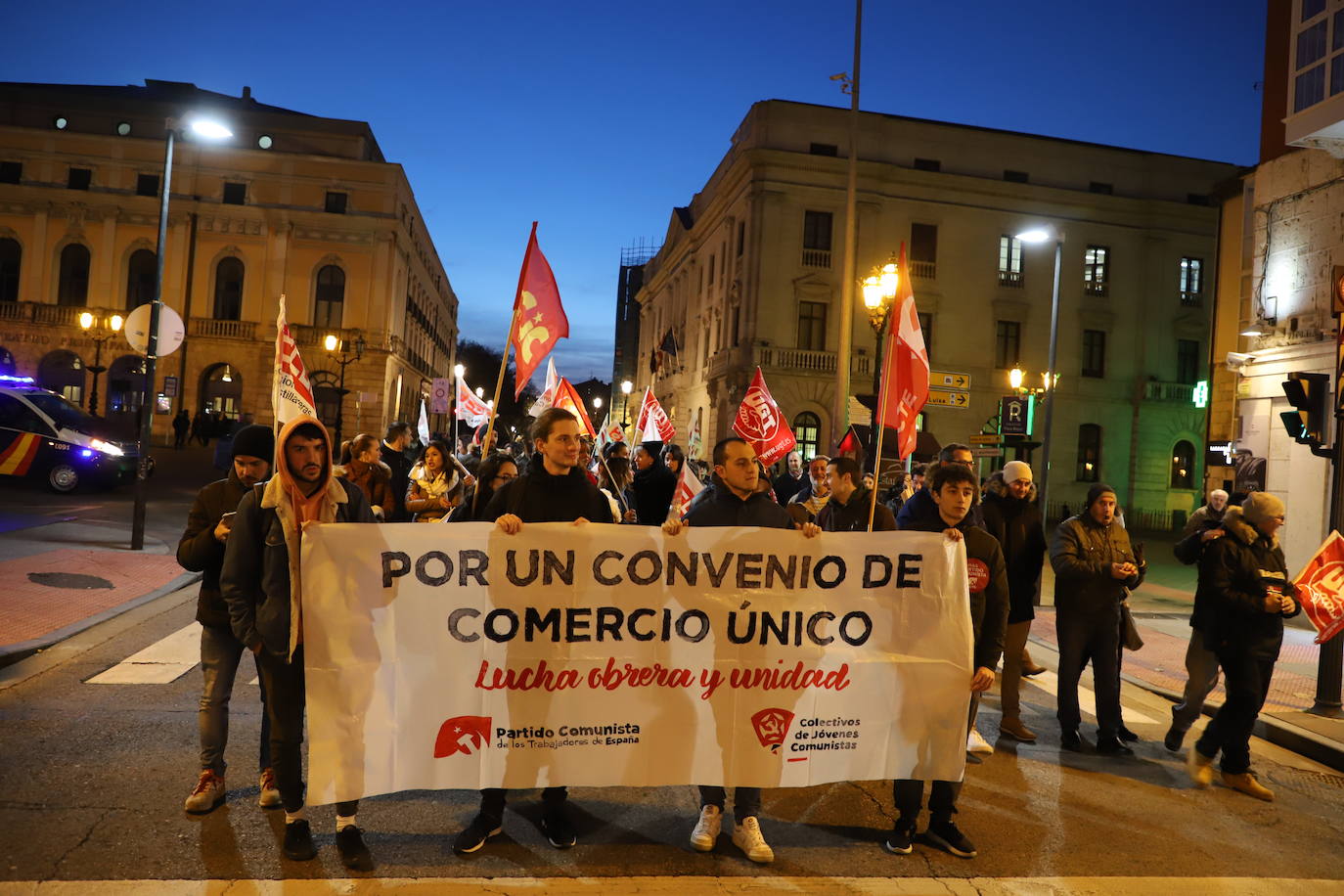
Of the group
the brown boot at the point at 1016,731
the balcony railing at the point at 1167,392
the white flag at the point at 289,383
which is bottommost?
the brown boot at the point at 1016,731

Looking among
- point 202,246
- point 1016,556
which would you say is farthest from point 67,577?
point 202,246

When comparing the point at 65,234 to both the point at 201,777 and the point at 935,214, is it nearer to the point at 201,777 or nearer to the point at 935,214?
the point at 935,214

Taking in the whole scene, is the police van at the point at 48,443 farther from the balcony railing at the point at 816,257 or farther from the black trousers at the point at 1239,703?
the balcony railing at the point at 816,257

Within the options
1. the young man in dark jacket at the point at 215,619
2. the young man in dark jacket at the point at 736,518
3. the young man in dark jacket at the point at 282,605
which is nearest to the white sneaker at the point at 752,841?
the young man in dark jacket at the point at 736,518

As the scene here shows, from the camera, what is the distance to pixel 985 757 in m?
6.20

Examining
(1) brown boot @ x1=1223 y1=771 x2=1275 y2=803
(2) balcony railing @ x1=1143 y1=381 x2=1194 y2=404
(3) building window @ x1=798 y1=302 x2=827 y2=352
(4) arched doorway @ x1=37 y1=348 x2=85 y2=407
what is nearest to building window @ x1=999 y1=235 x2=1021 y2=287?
(2) balcony railing @ x1=1143 y1=381 x2=1194 y2=404

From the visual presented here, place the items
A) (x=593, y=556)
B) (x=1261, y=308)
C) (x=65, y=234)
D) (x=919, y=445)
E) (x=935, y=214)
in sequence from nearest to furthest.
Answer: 1. (x=593, y=556)
2. (x=1261, y=308)
3. (x=919, y=445)
4. (x=935, y=214)
5. (x=65, y=234)

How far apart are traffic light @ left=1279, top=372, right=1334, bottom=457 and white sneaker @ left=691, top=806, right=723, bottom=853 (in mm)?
6699

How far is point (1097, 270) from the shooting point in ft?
136

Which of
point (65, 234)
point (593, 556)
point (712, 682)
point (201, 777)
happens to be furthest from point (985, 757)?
point (65, 234)

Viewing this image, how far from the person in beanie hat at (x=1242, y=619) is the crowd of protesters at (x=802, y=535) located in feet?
0.03

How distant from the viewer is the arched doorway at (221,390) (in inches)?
1916

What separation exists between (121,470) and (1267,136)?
80.5 feet

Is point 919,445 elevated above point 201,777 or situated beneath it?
elevated above
